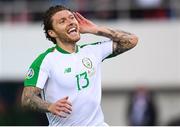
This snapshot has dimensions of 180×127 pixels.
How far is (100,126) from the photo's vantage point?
332 inches

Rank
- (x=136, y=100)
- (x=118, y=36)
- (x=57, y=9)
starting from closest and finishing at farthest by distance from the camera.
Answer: (x=57, y=9) → (x=118, y=36) → (x=136, y=100)

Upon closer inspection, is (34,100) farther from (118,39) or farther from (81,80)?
(118,39)

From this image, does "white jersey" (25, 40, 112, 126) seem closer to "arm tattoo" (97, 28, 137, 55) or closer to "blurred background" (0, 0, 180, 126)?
"arm tattoo" (97, 28, 137, 55)

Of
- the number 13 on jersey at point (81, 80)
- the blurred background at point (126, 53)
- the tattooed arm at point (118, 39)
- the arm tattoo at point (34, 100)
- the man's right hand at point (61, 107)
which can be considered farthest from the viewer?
the blurred background at point (126, 53)

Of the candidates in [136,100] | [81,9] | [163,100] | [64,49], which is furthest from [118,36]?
[163,100]

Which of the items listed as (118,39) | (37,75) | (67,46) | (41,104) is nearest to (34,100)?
(41,104)

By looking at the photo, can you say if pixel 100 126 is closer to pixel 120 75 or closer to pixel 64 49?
pixel 64 49

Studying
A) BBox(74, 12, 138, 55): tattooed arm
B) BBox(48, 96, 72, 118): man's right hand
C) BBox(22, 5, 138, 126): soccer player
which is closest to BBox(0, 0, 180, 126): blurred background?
BBox(74, 12, 138, 55): tattooed arm

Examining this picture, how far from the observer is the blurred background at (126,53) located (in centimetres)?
2039

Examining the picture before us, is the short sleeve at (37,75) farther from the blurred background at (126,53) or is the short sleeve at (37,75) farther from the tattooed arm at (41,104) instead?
the blurred background at (126,53)

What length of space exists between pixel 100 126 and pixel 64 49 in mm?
755

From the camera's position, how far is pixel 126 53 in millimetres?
20609

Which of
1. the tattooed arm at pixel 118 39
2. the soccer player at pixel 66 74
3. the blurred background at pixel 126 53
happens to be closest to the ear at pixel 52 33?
the soccer player at pixel 66 74

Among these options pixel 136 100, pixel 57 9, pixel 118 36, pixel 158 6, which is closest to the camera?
pixel 57 9
